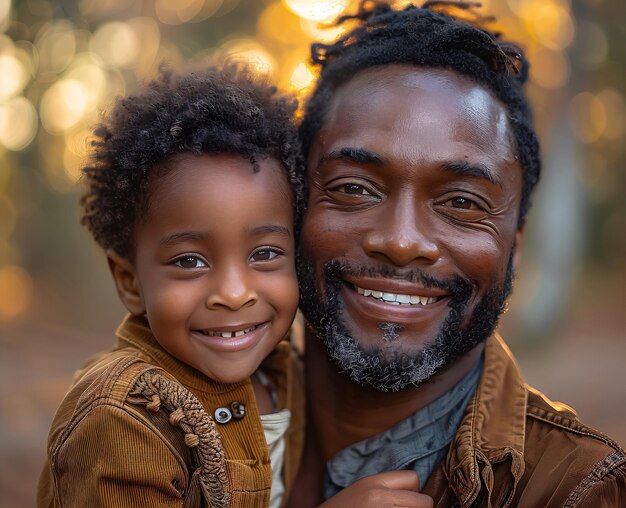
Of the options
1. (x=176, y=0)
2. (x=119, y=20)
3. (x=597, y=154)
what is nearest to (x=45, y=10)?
(x=119, y=20)

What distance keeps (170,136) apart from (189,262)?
478 millimetres

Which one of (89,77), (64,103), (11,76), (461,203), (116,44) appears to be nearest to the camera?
(461,203)

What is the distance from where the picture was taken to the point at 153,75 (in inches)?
125

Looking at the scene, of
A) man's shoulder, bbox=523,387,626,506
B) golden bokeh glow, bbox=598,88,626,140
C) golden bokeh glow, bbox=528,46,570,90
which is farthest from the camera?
golden bokeh glow, bbox=598,88,626,140

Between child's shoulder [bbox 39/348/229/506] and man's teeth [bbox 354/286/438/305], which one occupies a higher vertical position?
man's teeth [bbox 354/286/438/305]

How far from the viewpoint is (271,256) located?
2846 millimetres

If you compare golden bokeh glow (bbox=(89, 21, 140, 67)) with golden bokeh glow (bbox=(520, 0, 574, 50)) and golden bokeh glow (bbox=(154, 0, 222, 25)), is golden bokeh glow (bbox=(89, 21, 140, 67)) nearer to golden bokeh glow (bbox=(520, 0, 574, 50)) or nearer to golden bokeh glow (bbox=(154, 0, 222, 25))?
golden bokeh glow (bbox=(154, 0, 222, 25))

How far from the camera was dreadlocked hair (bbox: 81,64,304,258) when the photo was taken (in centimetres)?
270

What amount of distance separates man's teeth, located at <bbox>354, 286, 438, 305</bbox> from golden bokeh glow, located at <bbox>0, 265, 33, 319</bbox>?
75.1ft

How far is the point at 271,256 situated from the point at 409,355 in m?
0.68

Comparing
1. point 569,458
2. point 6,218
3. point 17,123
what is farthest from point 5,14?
point 569,458

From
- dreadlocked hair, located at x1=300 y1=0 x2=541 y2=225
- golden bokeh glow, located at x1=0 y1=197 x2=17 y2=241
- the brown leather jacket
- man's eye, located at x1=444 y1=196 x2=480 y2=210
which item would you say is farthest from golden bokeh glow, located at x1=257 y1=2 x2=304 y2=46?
the brown leather jacket

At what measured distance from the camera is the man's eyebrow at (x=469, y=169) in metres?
2.82

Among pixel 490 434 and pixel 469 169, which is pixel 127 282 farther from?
pixel 490 434
